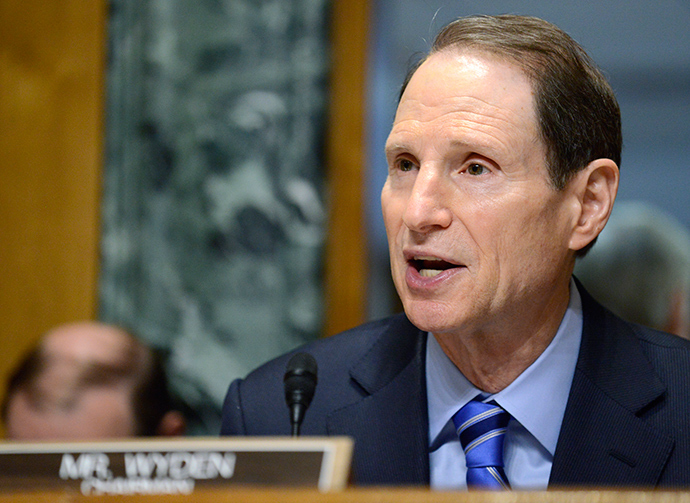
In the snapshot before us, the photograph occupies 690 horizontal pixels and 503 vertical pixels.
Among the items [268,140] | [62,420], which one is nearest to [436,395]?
[62,420]

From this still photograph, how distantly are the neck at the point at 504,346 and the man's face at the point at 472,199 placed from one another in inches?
2.3

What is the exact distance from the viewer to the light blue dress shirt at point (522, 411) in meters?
1.78

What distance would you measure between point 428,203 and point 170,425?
1.39 metres

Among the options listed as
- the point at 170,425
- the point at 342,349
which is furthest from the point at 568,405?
the point at 170,425

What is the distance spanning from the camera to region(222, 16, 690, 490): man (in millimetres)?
1714

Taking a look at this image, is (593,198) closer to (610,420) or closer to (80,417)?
(610,420)

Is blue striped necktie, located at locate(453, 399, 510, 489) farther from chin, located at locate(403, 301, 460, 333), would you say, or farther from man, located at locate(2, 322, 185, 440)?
man, located at locate(2, 322, 185, 440)

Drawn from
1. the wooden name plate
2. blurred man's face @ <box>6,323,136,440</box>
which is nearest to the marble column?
blurred man's face @ <box>6,323,136,440</box>

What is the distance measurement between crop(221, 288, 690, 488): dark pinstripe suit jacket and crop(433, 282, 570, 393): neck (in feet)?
0.36

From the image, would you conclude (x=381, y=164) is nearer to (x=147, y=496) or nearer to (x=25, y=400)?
(x=25, y=400)

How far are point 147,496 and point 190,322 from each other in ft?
8.22

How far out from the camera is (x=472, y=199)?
5.65ft

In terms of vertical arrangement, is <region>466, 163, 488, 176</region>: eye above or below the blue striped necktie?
above

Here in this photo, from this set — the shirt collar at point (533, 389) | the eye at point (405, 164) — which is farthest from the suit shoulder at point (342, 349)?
the eye at point (405, 164)
